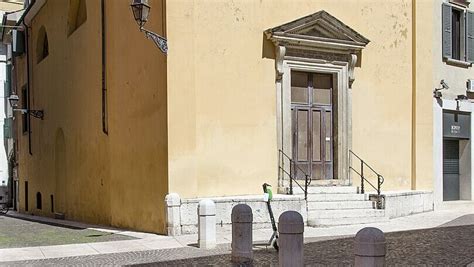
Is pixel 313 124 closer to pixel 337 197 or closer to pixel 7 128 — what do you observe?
pixel 337 197

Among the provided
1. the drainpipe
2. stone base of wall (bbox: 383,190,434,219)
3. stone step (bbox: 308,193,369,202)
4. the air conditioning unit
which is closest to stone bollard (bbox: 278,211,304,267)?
stone step (bbox: 308,193,369,202)

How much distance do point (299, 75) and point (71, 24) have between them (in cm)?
882

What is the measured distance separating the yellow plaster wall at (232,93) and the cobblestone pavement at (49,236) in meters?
1.96

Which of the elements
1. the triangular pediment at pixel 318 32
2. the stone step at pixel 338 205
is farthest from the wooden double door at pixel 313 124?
the stone step at pixel 338 205

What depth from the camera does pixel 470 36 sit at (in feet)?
61.8

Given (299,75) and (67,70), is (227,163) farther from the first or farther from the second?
(67,70)

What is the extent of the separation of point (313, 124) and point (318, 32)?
7.51ft

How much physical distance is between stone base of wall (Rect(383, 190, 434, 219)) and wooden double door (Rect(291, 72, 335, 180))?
160 centimetres

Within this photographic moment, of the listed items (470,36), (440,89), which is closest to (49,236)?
(440,89)

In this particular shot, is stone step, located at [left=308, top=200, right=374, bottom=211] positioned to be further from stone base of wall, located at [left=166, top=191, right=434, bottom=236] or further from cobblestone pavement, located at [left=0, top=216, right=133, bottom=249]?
cobblestone pavement, located at [left=0, top=216, right=133, bottom=249]

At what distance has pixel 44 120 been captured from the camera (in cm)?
2345

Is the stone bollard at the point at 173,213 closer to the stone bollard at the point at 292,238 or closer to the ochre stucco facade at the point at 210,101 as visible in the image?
the ochre stucco facade at the point at 210,101

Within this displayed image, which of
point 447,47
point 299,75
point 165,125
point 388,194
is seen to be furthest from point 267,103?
point 447,47

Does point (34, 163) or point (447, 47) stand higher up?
point (447, 47)
